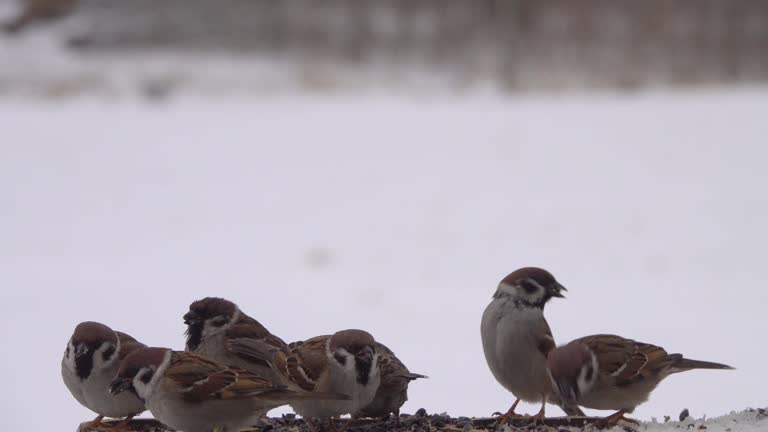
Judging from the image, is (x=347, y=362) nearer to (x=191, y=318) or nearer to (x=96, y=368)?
(x=191, y=318)

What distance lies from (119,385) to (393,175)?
9.90 m

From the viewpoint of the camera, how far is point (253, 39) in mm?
16062

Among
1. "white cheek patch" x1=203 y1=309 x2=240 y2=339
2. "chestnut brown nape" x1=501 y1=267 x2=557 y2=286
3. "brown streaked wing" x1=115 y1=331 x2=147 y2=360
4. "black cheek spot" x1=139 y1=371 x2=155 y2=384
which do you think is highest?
"chestnut brown nape" x1=501 y1=267 x2=557 y2=286

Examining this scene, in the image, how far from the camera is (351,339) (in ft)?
10.3

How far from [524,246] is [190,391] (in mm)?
7648

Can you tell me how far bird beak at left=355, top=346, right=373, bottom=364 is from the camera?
10.3 ft

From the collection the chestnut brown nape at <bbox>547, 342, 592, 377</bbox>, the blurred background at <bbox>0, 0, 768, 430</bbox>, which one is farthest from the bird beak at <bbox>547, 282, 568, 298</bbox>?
the blurred background at <bbox>0, 0, 768, 430</bbox>

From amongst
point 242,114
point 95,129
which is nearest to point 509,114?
point 242,114

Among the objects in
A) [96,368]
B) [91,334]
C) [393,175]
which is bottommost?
[96,368]

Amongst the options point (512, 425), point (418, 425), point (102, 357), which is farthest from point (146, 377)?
point (512, 425)

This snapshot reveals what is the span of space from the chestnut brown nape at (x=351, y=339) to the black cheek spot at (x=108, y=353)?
2.42 ft

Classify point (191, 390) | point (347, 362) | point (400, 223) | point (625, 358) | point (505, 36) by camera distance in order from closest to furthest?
point (191, 390)
point (347, 362)
point (625, 358)
point (400, 223)
point (505, 36)

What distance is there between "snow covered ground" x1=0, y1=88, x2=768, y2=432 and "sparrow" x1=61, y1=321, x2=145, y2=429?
2.49 m

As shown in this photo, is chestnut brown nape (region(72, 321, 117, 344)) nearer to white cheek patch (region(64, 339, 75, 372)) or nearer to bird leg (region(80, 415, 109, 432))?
white cheek patch (region(64, 339, 75, 372))
